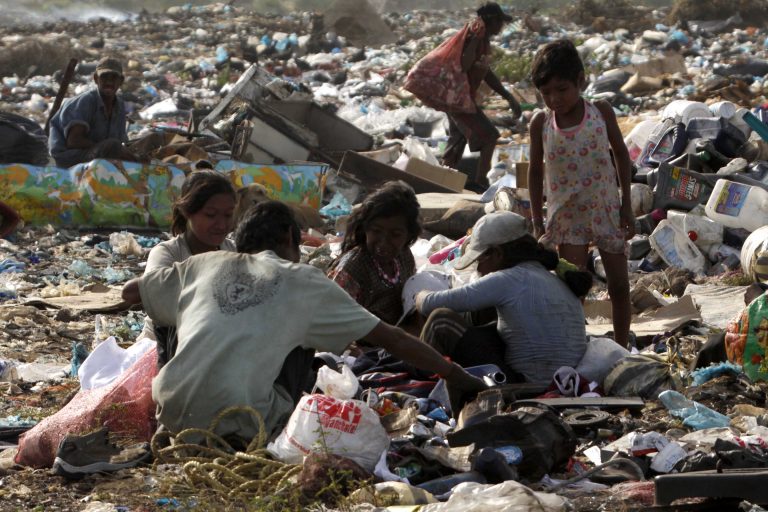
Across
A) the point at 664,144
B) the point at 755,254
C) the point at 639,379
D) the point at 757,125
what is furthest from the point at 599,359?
the point at 664,144

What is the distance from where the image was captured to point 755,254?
22.3 feet

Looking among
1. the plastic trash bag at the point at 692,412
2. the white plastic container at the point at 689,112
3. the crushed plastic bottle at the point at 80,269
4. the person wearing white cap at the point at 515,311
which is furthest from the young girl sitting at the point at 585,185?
the white plastic container at the point at 689,112

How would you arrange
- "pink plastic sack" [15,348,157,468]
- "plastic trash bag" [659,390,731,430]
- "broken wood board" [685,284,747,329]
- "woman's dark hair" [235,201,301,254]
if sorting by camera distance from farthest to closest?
"broken wood board" [685,284,747,329]
"plastic trash bag" [659,390,731,430]
"woman's dark hair" [235,201,301,254]
"pink plastic sack" [15,348,157,468]

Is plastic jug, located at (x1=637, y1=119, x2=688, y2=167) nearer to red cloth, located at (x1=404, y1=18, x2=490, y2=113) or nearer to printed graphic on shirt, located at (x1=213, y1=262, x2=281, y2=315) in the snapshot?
red cloth, located at (x1=404, y1=18, x2=490, y2=113)

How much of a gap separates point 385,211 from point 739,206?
3.16 m

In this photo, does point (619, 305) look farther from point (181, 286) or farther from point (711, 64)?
point (711, 64)

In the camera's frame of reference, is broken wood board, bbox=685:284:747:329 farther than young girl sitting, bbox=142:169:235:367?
Yes

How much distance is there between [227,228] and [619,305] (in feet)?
5.97

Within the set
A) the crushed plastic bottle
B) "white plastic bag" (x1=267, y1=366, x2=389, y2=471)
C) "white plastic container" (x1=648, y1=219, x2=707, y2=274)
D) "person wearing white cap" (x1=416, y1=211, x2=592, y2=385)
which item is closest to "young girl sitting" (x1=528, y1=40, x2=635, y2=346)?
"person wearing white cap" (x1=416, y1=211, x2=592, y2=385)

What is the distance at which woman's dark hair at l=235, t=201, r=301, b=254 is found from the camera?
163 inches

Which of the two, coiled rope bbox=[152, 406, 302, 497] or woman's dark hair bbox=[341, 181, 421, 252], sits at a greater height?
woman's dark hair bbox=[341, 181, 421, 252]

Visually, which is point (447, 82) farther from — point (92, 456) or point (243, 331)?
point (92, 456)

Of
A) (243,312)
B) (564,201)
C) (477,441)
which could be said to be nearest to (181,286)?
(243,312)

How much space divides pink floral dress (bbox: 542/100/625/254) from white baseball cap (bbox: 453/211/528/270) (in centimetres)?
73
